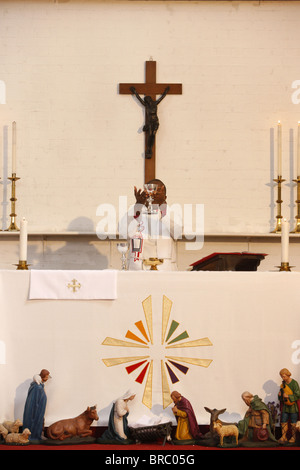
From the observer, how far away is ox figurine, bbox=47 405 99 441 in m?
4.90

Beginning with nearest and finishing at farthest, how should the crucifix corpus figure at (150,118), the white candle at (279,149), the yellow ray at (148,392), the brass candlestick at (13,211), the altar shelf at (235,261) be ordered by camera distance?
the yellow ray at (148,392) → the altar shelf at (235,261) → the brass candlestick at (13,211) → the white candle at (279,149) → the crucifix corpus figure at (150,118)

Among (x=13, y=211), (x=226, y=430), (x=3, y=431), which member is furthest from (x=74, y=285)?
(x=13, y=211)

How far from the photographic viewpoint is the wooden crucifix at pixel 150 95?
7.56 metres

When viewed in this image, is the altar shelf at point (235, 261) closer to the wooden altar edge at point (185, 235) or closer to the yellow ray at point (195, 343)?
the yellow ray at point (195, 343)

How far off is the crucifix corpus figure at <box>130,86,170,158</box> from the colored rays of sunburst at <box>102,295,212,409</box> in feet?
8.82

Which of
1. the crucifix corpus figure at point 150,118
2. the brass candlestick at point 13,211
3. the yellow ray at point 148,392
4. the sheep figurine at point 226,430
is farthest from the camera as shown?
the crucifix corpus figure at point 150,118

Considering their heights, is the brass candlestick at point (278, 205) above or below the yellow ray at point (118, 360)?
above

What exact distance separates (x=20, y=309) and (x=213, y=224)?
2.80 meters

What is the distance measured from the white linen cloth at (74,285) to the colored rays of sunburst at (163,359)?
26 centimetres

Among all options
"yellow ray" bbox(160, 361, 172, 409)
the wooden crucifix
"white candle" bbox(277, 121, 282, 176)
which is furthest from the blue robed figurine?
"white candle" bbox(277, 121, 282, 176)

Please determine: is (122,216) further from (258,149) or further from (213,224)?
(258,149)

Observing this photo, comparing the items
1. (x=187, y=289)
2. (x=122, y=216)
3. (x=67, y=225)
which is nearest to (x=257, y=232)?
(x=122, y=216)

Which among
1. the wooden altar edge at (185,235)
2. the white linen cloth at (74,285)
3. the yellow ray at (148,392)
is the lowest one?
the yellow ray at (148,392)

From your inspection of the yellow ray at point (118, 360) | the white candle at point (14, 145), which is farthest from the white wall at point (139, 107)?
the yellow ray at point (118, 360)
